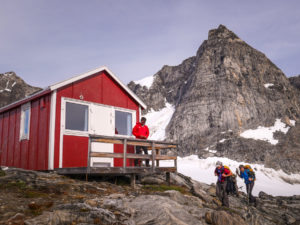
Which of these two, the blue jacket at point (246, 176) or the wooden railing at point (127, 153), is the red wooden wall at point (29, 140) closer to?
the wooden railing at point (127, 153)

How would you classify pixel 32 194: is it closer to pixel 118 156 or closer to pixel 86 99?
pixel 118 156

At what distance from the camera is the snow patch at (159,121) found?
70.4 meters

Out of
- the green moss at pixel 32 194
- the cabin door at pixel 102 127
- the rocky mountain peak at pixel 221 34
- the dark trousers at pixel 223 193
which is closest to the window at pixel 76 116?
the cabin door at pixel 102 127

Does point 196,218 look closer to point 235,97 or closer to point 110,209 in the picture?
point 110,209

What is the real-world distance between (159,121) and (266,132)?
30.4 m

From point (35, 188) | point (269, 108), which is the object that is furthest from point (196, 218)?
point (269, 108)

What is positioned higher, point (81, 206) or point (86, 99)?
point (86, 99)


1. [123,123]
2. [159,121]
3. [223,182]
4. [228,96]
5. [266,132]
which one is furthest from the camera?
[159,121]

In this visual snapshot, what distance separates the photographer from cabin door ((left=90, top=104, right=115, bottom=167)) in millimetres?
13125

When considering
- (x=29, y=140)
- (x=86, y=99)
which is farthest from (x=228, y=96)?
(x=29, y=140)

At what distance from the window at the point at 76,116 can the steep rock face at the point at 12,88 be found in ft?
241

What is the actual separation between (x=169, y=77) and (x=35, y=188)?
3516 inches

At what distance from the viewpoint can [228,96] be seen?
5988cm

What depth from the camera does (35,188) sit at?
9.17 m
